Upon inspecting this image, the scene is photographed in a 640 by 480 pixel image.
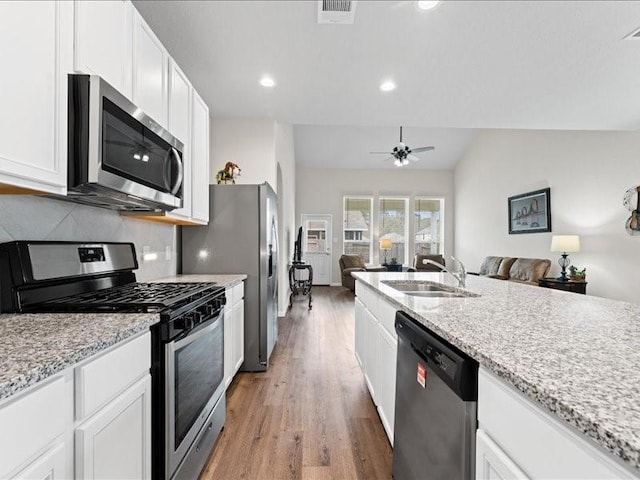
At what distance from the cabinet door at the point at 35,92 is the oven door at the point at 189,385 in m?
0.74

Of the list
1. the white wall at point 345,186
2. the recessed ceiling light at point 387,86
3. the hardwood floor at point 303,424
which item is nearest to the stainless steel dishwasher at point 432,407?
the hardwood floor at point 303,424

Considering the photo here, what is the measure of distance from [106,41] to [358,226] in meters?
8.34

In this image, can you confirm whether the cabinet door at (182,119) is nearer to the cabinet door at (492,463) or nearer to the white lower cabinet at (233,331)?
the white lower cabinet at (233,331)

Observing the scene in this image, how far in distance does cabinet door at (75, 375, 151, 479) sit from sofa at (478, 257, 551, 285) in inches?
231

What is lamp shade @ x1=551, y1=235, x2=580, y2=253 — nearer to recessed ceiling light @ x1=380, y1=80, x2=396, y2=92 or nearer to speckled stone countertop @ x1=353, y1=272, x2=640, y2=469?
recessed ceiling light @ x1=380, y1=80, x2=396, y2=92

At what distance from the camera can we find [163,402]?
127 cm

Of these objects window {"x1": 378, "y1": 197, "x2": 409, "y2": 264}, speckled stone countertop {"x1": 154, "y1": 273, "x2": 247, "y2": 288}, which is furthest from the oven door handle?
window {"x1": 378, "y1": 197, "x2": 409, "y2": 264}

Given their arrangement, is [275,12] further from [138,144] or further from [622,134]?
[622,134]

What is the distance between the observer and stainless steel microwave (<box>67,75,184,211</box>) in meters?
1.24

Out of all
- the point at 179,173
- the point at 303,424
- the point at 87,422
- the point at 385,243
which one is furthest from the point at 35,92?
the point at 385,243

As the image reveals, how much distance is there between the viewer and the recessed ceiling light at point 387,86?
119 inches

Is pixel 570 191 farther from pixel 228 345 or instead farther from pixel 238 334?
pixel 228 345

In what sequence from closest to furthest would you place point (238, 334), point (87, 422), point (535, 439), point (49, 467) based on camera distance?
point (535, 439), point (49, 467), point (87, 422), point (238, 334)

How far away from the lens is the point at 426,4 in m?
2.03
